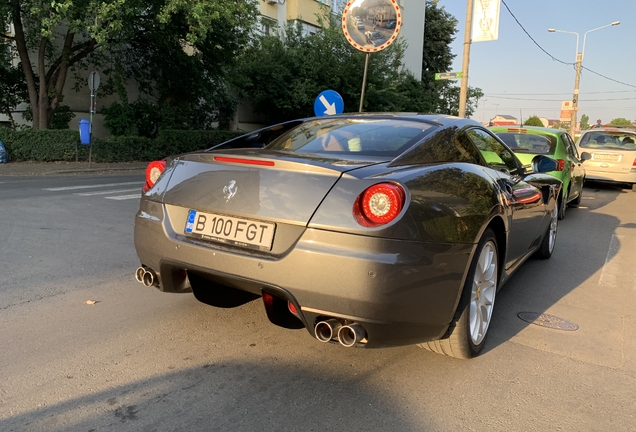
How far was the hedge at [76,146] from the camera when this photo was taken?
1593cm

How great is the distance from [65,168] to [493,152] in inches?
527

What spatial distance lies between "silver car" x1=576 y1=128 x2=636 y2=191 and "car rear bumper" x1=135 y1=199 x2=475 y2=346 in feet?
42.1

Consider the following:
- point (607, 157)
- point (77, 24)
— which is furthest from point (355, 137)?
point (77, 24)

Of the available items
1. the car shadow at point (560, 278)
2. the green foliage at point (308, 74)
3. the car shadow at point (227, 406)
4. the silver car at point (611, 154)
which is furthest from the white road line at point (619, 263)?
the green foliage at point (308, 74)

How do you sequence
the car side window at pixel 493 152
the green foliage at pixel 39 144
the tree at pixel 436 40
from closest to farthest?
the car side window at pixel 493 152, the green foliage at pixel 39 144, the tree at pixel 436 40

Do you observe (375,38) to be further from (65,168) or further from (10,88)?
(10,88)

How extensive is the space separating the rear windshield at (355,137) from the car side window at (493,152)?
56cm

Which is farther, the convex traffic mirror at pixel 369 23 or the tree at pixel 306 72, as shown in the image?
the tree at pixel 306 72

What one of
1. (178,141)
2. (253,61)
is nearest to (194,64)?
(178,141)

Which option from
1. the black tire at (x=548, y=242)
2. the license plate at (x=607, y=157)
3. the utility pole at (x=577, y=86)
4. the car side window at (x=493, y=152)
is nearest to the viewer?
the car side window at (x=493, y=152)

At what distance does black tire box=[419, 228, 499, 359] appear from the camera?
3.03 meters

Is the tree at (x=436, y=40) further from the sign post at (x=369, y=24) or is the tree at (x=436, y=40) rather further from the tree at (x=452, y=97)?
the sign post at (x=369, y=24)

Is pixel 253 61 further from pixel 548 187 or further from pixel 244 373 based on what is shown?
pixel 244 373

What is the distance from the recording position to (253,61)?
23500 mm
